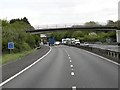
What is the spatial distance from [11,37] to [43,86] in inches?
1803

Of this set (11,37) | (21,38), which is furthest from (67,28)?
(11,37)

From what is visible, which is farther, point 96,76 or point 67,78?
point 96,76

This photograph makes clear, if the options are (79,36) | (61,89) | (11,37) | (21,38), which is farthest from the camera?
(79,36)

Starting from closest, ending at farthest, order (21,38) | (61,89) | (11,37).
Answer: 1. (61,89)
2. (11,37)
3. (21,38)

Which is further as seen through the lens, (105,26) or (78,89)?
(105,26)

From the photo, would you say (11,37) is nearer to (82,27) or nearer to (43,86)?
(43,86)

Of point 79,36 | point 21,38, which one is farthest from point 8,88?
point 79,36

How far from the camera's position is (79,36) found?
186000mm

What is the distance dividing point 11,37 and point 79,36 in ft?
423

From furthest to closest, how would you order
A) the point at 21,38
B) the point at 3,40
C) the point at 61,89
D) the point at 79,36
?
the point at 79,36, the point at 21,38, the point at 3,40, the point at 61,89

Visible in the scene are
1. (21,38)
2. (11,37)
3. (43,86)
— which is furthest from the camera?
(21,38)

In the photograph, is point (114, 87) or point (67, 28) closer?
point (114, 87)

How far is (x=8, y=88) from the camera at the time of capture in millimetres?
13047

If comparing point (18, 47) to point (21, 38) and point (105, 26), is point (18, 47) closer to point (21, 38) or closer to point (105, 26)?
point (21, 38)
